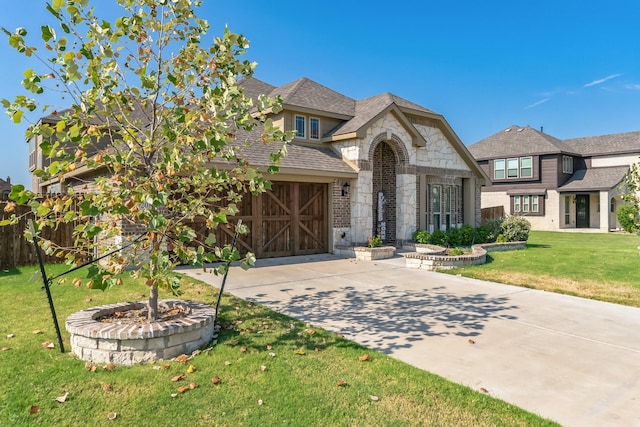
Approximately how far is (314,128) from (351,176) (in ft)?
8.95

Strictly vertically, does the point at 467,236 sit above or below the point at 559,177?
below

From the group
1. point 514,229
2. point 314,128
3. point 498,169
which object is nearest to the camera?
point 314,128

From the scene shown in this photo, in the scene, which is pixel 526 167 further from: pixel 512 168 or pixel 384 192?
pixel 384 192

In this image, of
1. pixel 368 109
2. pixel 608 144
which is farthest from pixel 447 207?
pixel 608 144

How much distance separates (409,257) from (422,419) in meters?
8.68

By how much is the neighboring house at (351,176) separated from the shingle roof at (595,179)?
16672 millimetres

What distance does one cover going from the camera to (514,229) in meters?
17.3

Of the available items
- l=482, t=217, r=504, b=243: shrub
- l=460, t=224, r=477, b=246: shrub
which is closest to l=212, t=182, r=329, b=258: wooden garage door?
l=460, t=224, r=477, b=246: shrub

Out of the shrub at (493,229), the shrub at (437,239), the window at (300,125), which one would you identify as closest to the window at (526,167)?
the shrub at (493,229)

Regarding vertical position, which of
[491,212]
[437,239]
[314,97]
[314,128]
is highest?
[314,97]

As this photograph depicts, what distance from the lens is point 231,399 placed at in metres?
3.84

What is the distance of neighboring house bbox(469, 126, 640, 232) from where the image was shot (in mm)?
31406

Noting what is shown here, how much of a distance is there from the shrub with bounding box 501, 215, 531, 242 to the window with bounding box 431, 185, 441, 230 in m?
2.68

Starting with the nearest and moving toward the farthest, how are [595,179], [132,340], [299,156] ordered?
[132,340] → [299,156] → [595,179]
